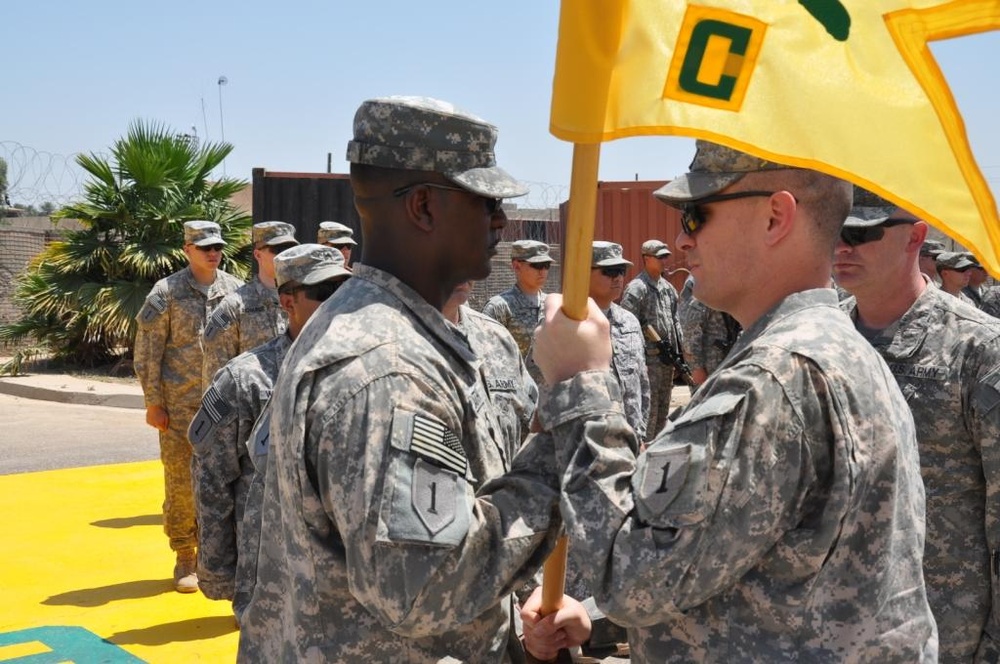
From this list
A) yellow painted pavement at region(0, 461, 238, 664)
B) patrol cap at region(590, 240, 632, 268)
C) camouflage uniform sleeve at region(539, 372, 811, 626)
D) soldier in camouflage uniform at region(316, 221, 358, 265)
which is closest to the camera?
camouflage uniform sleeve at region(539, 372, 811, 626)

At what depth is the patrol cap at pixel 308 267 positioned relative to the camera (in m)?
4.91

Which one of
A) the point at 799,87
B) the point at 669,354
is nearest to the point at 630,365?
→ the point at 669,354

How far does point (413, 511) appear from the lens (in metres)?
2.06

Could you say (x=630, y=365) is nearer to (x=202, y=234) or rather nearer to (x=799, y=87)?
(x=202, y=234)

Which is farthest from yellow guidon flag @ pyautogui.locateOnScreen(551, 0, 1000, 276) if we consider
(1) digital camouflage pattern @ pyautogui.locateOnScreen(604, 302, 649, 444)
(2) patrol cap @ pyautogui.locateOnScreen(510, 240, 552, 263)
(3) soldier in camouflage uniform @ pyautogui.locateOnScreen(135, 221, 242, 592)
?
(2) patrol cap @ pyautogui.locateOnScreen(510, 240, 552, 263)

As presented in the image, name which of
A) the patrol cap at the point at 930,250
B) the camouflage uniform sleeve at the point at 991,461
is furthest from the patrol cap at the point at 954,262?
the camouflage uniform sleeve at the point at 991,461

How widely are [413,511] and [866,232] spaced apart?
2406 mm

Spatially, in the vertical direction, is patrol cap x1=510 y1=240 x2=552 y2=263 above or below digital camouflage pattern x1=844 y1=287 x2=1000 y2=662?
above

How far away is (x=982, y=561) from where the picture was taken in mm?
3498

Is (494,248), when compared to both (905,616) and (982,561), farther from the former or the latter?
(982,561)

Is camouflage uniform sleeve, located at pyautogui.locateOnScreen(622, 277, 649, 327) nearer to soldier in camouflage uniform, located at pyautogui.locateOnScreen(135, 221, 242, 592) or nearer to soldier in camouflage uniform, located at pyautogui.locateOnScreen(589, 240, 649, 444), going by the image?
soldier in camouflage uniform, located at pyautogui.locateOnScreen(589, 240, 649, 444)

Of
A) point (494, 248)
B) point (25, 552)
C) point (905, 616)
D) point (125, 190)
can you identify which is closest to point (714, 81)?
point (494, 248)

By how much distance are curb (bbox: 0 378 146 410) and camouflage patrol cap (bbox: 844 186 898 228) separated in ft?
42.8

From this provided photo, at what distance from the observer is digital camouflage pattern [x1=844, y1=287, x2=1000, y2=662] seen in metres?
3.46
